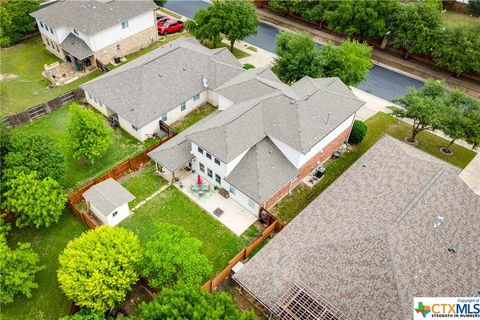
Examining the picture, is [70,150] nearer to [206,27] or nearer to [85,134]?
[85,134]

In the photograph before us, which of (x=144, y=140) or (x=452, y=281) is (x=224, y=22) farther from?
(x=452, y=281)

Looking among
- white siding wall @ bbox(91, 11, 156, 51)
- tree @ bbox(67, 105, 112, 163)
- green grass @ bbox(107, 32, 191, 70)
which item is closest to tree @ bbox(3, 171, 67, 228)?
tree @ bbox(67, 105, 112, 163)

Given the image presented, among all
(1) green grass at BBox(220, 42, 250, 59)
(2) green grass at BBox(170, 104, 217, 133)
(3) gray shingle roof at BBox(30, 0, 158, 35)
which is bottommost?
(2) green grass at BBox(170, 104, 217, 133)

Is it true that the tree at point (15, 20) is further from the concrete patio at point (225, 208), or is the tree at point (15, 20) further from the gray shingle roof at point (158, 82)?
the concrete patio at point (225, 208)

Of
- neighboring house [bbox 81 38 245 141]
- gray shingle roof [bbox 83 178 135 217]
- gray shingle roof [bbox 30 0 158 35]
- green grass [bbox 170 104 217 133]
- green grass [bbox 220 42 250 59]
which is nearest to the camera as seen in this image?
gray shingle roof [bbox 83 178 135 217]

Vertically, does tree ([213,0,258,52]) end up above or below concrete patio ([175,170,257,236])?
above

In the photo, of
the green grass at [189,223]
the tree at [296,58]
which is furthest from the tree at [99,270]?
the tree at [296,58]

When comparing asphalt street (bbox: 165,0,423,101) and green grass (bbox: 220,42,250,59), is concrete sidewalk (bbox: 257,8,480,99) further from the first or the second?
green grass (bbox: 220,42,250,59)
